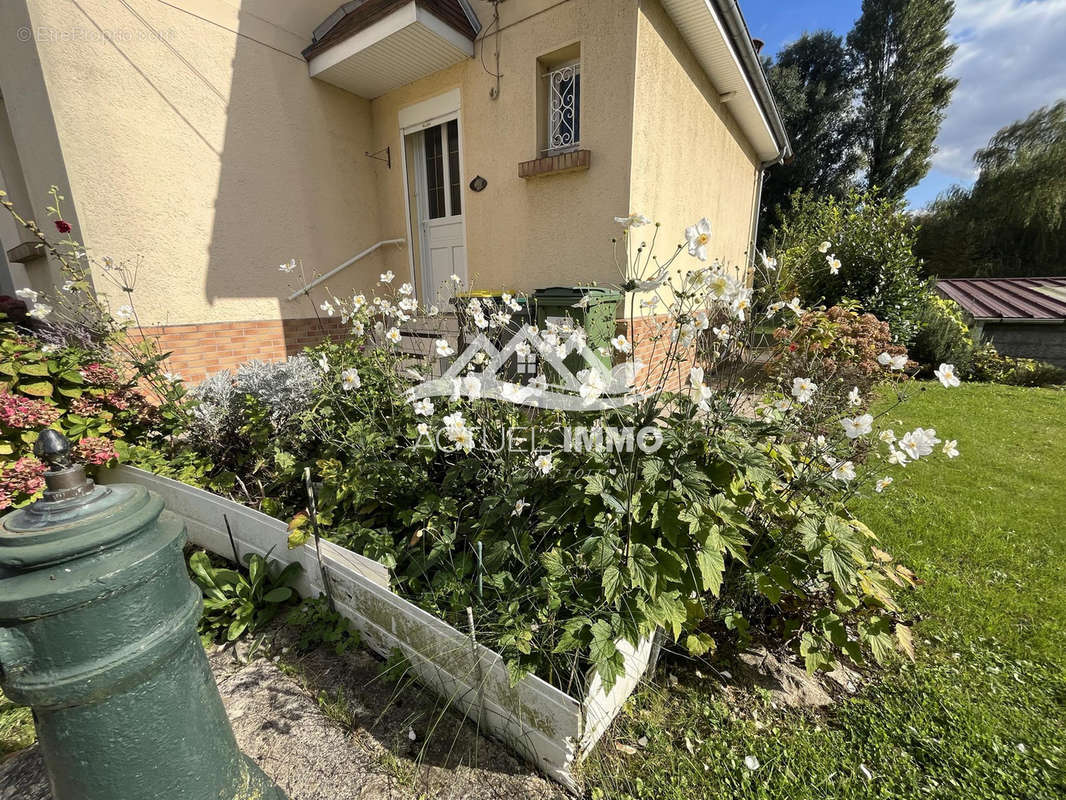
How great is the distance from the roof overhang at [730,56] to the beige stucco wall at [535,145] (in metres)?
0.99

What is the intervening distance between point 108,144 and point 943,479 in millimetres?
7660

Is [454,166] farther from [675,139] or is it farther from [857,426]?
[857,426]

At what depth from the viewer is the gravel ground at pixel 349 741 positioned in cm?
144

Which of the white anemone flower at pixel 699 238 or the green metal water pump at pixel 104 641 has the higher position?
the white anemone flower at pixel 699 238

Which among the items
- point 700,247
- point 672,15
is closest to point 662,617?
point 700,247

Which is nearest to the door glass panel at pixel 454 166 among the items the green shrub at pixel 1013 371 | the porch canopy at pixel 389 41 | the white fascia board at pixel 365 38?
the porch canopy at pixel 389 41

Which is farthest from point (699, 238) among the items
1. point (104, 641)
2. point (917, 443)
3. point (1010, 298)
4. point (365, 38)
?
point (1010, 298)

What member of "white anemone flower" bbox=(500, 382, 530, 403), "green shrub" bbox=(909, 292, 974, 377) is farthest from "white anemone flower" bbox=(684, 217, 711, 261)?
"green shrub" bbox=(909, 292, 974, 377)

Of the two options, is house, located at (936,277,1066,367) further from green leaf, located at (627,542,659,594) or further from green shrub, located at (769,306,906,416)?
green leaf, located at (627,542,659,594)

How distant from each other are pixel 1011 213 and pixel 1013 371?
1572 cm

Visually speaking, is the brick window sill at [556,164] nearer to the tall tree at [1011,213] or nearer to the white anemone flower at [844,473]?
the white anemone flower at [844,473]

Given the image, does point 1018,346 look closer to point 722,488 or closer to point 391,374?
point 722,488

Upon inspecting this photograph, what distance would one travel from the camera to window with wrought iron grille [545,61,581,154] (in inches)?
180

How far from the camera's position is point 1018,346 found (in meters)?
8.01
